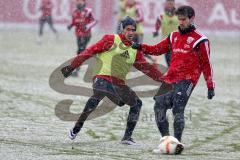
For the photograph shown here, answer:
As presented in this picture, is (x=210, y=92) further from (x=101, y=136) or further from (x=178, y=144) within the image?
(x=101, y=136)

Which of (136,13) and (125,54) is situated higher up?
(125,54)

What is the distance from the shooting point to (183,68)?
38.8 feet

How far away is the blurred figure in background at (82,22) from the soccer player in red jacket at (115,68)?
9851 mm

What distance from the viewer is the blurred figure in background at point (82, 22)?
73.7 ft

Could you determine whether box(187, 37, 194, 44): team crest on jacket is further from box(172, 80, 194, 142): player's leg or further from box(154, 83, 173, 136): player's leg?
box(154, 83, 173, 136): player's leg

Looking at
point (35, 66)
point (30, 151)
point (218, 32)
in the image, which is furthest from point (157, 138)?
point (218, 32)

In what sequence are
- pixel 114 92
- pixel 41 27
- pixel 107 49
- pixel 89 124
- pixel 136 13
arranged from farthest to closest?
pixel 41 27 → pixel 136 13 → pixel 89 124 → pixel 114 92 → pixel 107 49

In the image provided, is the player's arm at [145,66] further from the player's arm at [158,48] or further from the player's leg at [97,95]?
the player's leg at [97,95]

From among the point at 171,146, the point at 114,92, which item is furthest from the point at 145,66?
the point at 171,146

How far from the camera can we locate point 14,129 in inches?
539

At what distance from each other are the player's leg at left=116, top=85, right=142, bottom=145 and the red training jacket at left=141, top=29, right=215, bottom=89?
2.70 feet

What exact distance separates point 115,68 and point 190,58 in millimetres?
1297

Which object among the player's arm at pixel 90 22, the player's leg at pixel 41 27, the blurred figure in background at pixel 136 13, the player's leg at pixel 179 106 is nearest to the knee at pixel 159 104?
the player's leg at pixel 179 106

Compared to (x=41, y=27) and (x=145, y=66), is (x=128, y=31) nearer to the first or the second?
(x=145, y=66)
